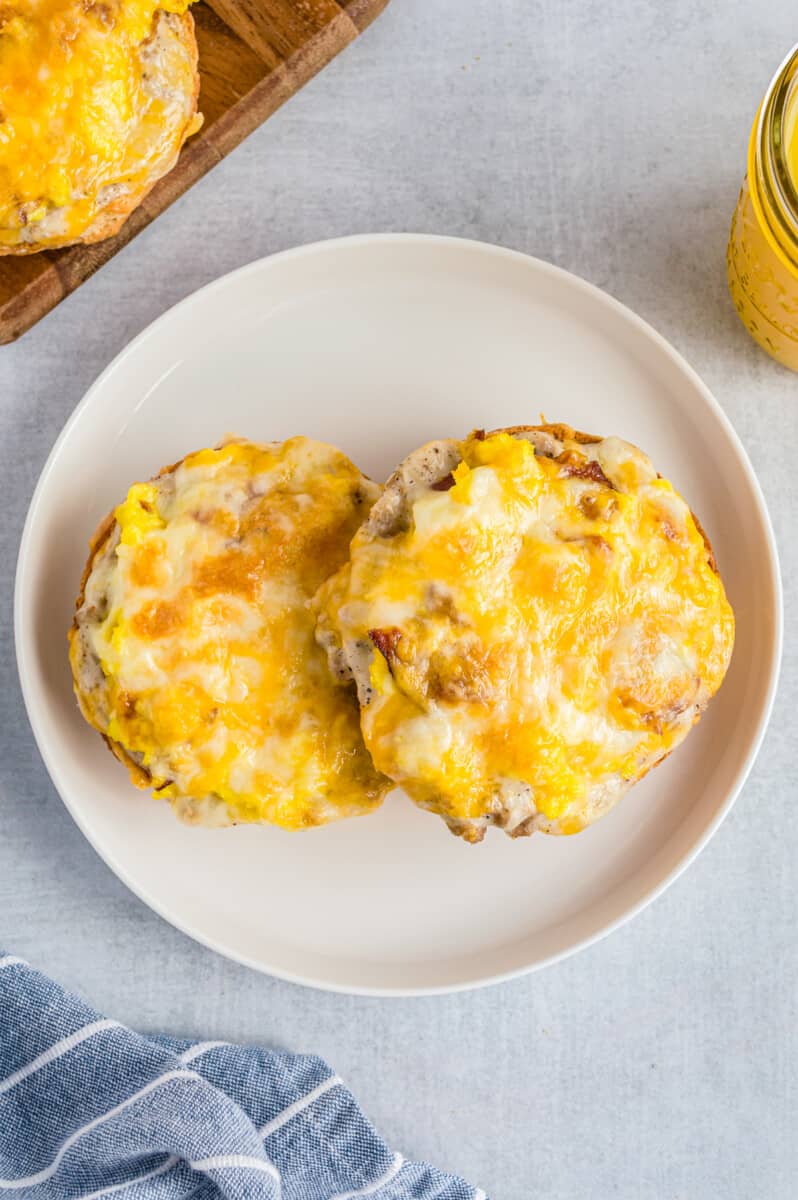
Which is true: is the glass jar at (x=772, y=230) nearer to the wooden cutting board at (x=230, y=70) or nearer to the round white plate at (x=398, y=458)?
the round white plate at (x=398, y=458)

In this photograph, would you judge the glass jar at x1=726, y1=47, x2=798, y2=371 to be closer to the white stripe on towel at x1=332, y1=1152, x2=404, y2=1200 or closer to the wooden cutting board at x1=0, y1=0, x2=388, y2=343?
the wooden cutting board at x1=0, y1=0, x2=388, y2=343

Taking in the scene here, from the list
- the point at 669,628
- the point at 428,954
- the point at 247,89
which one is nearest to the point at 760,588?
the point at 669,628

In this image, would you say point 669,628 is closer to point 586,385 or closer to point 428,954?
point 586,385

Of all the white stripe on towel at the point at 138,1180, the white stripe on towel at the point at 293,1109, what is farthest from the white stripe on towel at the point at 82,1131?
the white stripe on towel at the point at 293,1109

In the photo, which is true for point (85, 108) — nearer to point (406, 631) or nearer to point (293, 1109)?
point (406, 631)

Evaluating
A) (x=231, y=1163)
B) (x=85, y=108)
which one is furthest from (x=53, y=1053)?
(x=85, y=108)

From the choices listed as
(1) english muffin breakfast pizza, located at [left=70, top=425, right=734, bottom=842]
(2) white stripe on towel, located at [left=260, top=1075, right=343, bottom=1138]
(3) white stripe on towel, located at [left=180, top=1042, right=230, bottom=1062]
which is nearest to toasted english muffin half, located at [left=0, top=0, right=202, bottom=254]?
(1) english muffin breakfast pizza, located at [left=70, top=425, right=734, bottom=842]
